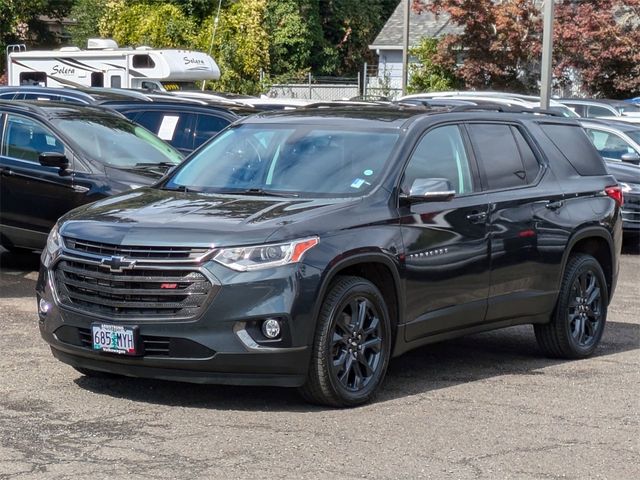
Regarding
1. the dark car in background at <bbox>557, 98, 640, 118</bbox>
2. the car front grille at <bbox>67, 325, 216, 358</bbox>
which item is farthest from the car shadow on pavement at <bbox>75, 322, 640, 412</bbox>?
the dark car in background at <bbox>557, 98, 640, 118</bbox>

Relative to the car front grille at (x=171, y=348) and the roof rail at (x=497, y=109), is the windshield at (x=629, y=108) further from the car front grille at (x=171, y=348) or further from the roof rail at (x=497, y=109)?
the car front grille at (x=171, y=348)

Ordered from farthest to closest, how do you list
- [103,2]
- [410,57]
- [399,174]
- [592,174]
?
[103,2], [410,57], [592,174], [399,174]

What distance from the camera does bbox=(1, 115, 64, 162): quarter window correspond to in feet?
41.7

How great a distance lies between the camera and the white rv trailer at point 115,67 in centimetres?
3081

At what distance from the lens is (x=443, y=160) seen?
861 cm

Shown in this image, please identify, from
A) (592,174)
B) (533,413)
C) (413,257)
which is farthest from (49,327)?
(592,174)

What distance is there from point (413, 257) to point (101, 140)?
18.6ft

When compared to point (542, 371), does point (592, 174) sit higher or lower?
higher

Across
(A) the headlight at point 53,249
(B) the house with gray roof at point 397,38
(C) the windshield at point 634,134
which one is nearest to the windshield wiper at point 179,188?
(A) the headlight at point 53,249

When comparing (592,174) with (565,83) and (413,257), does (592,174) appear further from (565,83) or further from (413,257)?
(565,83)

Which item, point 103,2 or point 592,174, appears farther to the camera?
point 103,2

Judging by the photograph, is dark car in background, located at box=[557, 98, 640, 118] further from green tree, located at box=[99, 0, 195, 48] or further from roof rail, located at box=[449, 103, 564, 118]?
roof rail, located at box=[449, 103, 564, 118]

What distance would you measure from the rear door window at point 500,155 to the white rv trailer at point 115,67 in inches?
838

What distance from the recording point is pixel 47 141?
41.7 feet
